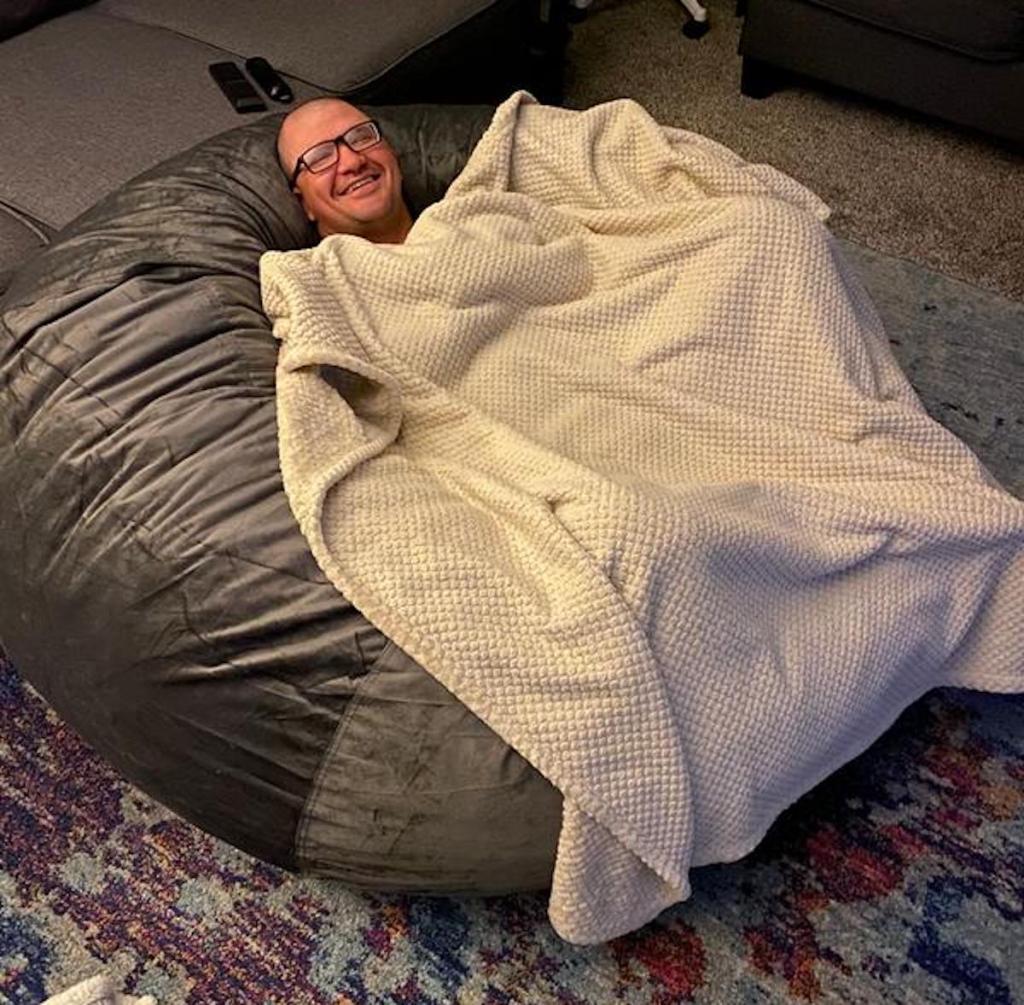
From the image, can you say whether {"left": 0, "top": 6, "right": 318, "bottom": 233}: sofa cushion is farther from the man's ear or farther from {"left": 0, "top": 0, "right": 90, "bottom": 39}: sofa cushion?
the man's ear

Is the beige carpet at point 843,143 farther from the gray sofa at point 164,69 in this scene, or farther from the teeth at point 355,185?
the teeth at point 355,185

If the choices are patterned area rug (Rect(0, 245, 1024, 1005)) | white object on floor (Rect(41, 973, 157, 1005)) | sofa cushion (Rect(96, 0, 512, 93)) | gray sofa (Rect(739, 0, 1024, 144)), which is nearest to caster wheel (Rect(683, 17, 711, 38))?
gray sofa (Rect(739, 0, 1024, 144))

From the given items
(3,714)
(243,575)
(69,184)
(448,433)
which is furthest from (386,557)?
(69,184)

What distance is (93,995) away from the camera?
1275 millimetres

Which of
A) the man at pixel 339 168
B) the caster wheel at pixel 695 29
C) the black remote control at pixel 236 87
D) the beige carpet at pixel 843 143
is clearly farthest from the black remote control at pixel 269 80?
the caster wheel at pixel 695 29

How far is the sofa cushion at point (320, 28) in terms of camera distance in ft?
7.15

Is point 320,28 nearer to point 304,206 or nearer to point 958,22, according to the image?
point 304,206

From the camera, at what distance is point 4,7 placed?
2.24 meters

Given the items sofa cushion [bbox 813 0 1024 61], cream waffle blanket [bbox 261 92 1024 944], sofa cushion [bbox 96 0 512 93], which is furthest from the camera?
sofa cushion [bbox 813 0 1024 61]

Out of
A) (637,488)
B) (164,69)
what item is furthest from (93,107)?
(637,488)

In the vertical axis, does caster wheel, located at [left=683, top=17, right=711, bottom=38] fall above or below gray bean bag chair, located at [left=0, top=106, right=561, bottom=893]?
below

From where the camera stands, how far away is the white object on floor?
1270 millimetres

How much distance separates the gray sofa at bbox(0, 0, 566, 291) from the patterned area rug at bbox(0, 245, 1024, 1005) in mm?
801

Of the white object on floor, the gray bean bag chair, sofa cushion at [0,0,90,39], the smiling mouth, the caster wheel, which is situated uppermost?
sofa cushion at [0,0,90,39]
